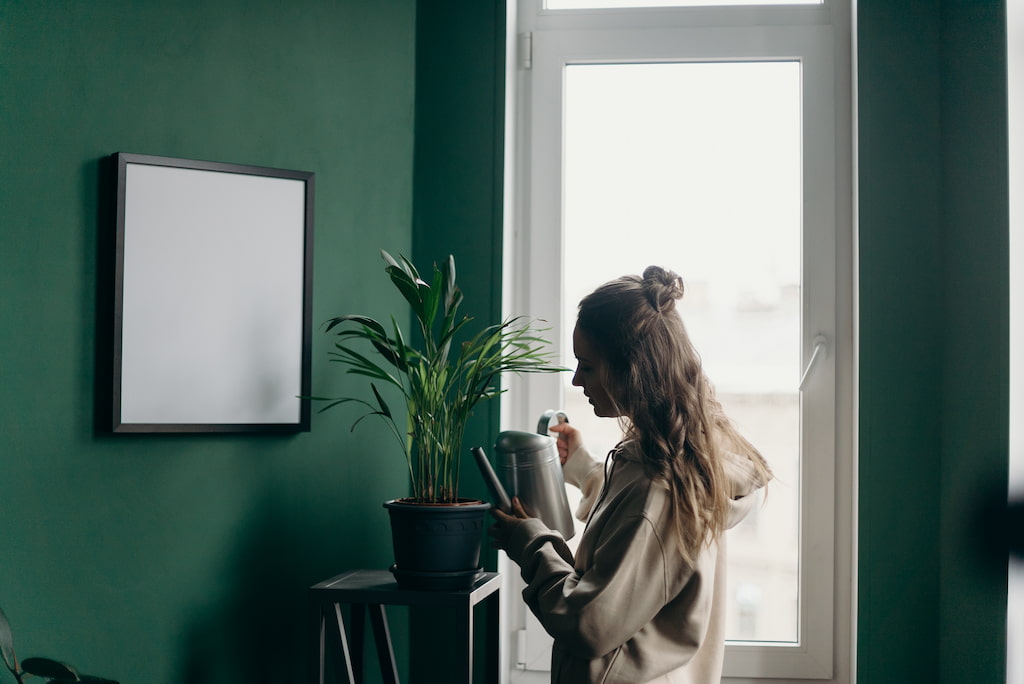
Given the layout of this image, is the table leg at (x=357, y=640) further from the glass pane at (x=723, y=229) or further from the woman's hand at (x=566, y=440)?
the glass pane at (x=723, y=229)

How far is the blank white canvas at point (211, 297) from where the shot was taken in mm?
1780

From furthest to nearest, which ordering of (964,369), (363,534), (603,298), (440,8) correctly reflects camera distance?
(440,8), (363,534), (964,369), (603,298)

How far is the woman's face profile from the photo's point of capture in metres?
1.49

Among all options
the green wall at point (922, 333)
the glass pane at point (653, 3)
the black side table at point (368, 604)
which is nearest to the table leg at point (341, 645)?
the black side table at point (368, 604)

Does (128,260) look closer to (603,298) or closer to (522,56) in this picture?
(603,298)

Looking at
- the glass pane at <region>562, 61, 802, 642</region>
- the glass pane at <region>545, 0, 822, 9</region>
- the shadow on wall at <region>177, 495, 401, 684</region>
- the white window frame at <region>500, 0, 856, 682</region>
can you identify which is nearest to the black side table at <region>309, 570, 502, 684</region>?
the shadow on wall at <region>177, 495, 401, 684</region>

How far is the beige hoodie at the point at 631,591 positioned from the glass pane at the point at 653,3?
146cm

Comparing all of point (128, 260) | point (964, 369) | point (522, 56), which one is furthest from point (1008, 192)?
point (128, 260)

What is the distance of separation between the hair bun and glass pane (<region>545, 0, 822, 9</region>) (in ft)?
4.00

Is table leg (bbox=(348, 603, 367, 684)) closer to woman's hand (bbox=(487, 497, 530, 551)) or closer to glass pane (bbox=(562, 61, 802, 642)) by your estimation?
woman's hand (bbox=(487, 497, 530, 551))

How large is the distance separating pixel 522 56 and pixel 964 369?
1.39m

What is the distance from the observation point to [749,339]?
232cm

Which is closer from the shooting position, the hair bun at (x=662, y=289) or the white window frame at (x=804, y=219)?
the hair bun at (x=662, y=289)

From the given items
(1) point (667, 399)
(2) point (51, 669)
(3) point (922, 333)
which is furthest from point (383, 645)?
(3) point (922, 333)
